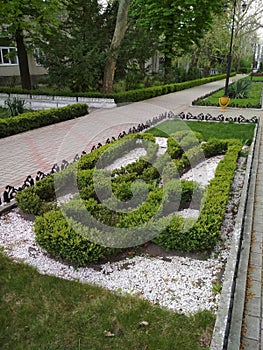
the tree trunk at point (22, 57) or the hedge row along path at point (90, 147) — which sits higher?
the tree trunk at point (22, 57)

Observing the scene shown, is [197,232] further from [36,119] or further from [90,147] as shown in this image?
[36,119]

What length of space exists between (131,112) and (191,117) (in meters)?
2.56

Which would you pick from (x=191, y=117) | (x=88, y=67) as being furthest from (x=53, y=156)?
(x=88, y=67)

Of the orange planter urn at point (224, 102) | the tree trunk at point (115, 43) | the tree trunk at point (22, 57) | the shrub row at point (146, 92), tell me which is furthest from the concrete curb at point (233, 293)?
the tree trunk at point (22, 57)

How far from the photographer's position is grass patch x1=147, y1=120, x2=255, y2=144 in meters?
8.87

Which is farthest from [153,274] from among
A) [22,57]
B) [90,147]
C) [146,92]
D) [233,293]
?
[146,92]

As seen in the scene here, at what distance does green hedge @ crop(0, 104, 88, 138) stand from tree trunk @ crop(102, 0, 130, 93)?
3.47 m

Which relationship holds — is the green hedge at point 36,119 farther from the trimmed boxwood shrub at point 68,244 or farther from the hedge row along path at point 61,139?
the trimmed boxwood shrub at point 68,244

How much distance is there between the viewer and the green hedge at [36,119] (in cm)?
893

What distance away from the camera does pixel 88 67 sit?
1409 cm

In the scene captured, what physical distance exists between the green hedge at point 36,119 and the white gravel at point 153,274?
5889 mm

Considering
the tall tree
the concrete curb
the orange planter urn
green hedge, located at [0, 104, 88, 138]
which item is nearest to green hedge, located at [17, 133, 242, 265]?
the concrete curb

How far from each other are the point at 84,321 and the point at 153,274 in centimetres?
89

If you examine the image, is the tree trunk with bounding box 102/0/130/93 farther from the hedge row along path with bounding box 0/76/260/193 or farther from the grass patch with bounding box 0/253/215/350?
the grass patch with bounding box 0/253/215/350
